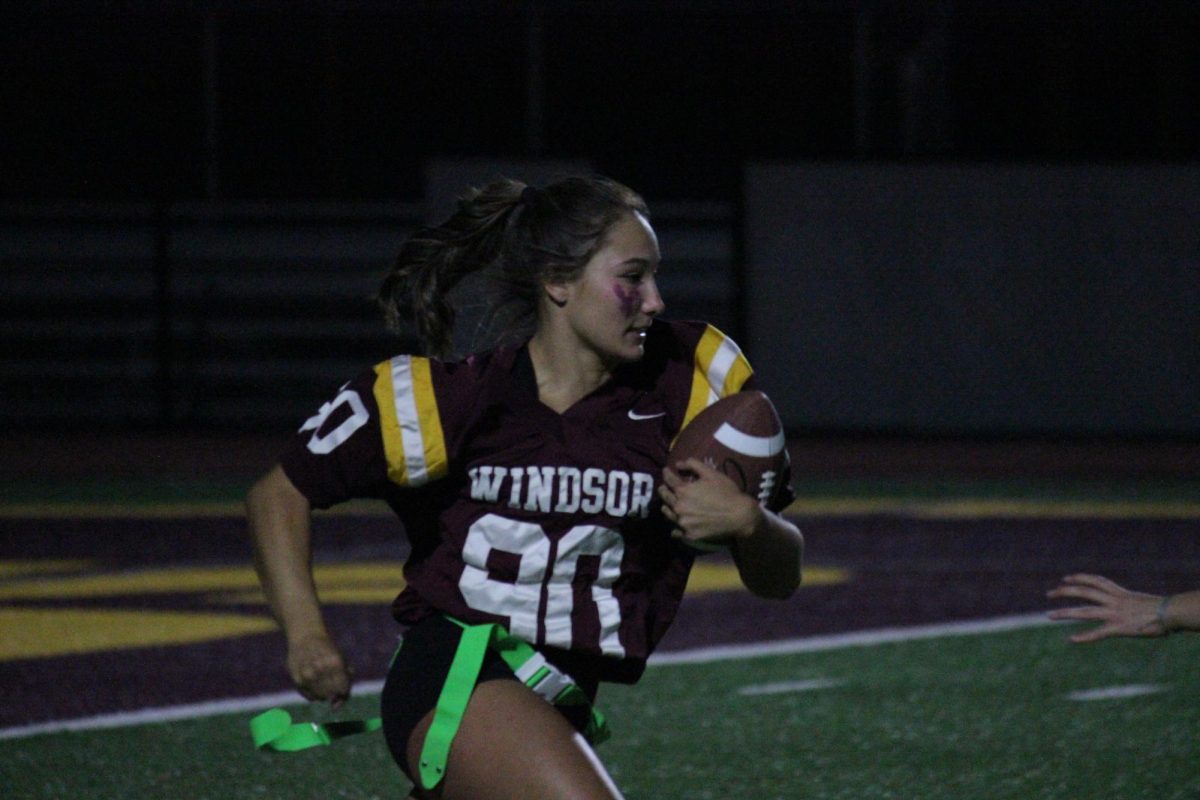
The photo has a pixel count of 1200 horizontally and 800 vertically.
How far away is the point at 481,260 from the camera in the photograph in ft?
14.2

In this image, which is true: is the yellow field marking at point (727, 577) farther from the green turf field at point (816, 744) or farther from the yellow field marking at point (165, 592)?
the green turf field at point (816, 744)

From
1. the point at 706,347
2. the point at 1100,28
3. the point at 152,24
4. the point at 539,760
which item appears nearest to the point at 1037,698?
the point at 706,347

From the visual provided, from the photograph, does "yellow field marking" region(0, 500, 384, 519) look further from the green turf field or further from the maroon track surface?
the green turf field

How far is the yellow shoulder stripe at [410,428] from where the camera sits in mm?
4008

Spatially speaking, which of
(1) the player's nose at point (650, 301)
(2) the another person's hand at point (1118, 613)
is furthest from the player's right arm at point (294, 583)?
(2) the another person's hand at point (1118, 613)

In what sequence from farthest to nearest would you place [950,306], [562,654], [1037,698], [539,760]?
1. [950,306]
2. [1037,698]
3. [562,654]
4. [539,760]

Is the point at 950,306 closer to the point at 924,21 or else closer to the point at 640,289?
the point at 924,21

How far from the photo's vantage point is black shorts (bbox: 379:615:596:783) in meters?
3.96

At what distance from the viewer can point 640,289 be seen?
4094 mm

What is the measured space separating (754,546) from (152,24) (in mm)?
18193

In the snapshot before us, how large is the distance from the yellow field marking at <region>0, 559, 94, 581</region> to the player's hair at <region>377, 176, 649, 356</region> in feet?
22.4

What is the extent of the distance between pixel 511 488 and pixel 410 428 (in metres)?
0.22

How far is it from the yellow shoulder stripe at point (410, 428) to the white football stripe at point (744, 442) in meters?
0.51

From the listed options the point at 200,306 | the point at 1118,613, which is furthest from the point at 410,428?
the point at 200,306
